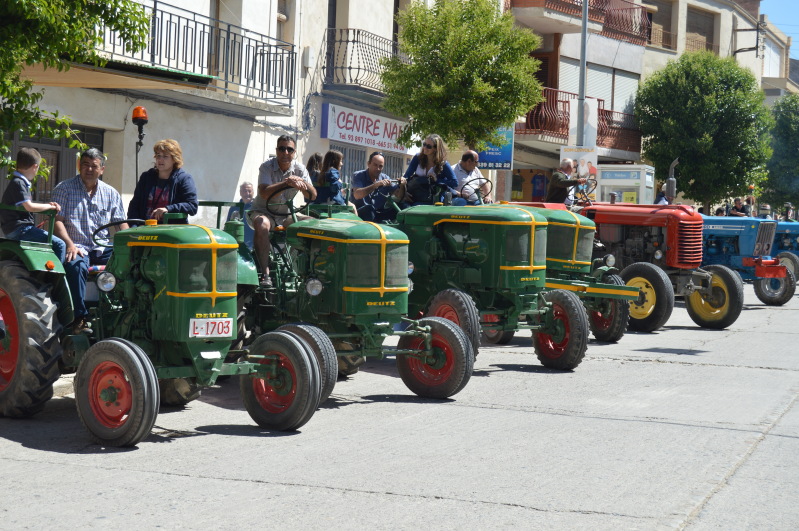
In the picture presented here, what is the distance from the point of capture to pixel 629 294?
12.7m

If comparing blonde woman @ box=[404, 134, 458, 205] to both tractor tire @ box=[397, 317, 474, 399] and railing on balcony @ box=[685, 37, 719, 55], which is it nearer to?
tractor tire @ box=[397, 317, 474, 399]

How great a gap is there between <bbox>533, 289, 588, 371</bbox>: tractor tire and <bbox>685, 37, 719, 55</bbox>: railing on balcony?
122ft

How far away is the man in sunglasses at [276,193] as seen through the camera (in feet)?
31.1

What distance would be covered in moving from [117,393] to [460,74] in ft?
51.9

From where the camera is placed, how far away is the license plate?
7344mm

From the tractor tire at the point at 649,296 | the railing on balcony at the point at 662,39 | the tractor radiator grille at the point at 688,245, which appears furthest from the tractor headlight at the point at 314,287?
the railing on balcony at the point at 662,39

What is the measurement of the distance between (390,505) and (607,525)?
1.02 meters

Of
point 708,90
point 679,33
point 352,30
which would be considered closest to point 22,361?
point 352,30

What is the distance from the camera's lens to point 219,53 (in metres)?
19.8

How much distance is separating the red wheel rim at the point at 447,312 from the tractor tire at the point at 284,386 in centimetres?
271

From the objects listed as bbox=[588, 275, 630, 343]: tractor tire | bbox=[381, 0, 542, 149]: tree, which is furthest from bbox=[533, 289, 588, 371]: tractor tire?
bbox=[381, 0, 542, 149]: tree

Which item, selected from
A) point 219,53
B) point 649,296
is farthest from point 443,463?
point 219,53

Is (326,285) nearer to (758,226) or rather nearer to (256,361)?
(256,361)

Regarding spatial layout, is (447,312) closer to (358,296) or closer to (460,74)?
(358,296)
